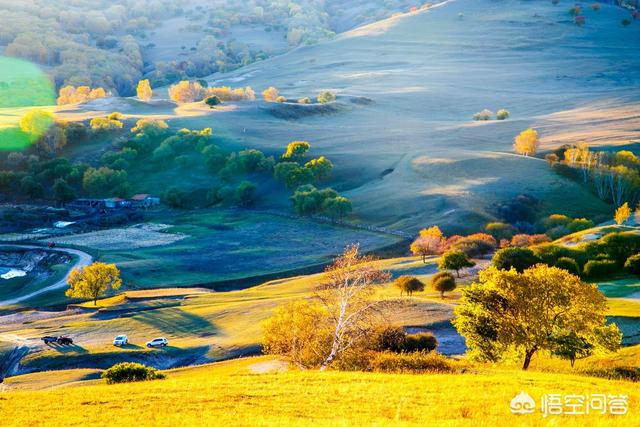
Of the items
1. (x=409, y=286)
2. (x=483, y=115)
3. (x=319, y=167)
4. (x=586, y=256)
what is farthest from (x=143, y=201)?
(x=483, y=115)

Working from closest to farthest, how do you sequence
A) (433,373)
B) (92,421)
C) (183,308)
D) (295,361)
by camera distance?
1. (92,421)
2. (433,373)
3. (295,361)
4. (183,308)

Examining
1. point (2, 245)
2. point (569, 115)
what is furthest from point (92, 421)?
point (569, 115)

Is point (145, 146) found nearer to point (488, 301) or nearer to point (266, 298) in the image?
point (266, 298)

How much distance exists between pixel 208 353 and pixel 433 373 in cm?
2621

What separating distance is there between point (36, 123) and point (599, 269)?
139m

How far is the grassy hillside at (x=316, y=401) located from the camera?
758 inches

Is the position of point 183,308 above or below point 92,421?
below

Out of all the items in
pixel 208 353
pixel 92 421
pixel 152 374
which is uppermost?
pixel 92 421

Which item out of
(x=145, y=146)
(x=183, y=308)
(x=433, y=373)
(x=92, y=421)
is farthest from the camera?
(x=145, y=146)

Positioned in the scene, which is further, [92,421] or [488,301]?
[488,301]

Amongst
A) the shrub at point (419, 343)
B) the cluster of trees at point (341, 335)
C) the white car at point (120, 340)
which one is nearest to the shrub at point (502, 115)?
the white car at point (120, 340)

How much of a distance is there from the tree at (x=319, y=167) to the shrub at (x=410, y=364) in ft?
351

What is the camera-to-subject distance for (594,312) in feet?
112

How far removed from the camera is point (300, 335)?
35.2 m
